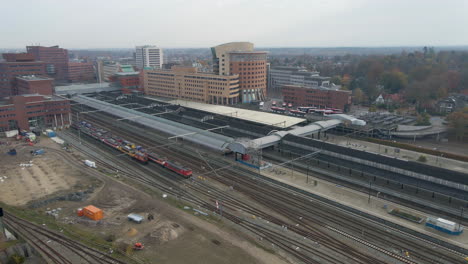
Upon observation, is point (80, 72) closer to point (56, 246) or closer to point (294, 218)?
point (56, 246)

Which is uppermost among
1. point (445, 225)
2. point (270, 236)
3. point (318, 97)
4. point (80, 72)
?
point (80, 72)

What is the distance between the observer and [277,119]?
2601 inches

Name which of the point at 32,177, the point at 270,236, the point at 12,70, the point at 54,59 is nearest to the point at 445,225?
the point at 270,236

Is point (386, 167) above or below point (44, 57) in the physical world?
below

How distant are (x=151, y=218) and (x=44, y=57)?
154 metres

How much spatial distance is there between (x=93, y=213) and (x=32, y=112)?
47.2 m

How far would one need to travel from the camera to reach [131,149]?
2096 inches

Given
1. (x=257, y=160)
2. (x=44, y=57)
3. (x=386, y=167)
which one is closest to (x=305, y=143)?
(x=257, y=160)

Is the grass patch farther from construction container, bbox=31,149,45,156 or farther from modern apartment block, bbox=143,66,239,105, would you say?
modern apartment block, bbox=143,66,239,105

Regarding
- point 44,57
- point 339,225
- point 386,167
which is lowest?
point 339,225

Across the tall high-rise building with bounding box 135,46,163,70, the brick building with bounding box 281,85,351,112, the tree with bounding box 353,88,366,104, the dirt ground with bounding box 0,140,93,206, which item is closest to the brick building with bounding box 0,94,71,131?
the dirt ground with bounding box 0,140,93,206

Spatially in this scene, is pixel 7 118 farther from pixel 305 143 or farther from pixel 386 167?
pixel 386 167

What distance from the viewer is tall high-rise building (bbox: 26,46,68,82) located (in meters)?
152

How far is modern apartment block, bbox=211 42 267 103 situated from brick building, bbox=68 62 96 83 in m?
88.1
